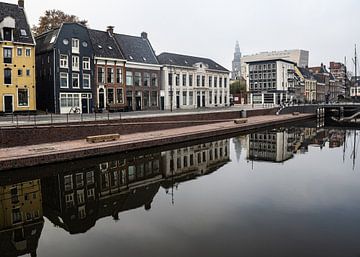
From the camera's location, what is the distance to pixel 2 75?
3288cm

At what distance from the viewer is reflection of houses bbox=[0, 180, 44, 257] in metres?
9.11

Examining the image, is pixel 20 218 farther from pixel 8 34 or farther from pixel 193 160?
pixel 8 34

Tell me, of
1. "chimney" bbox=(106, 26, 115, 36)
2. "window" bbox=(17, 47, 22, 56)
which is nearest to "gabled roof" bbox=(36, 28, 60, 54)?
"window" bbox=(17, 47, 22, 56)

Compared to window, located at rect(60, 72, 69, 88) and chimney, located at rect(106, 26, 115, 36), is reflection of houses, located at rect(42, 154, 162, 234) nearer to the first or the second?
window, located at rect(60, 72, 69, 88)

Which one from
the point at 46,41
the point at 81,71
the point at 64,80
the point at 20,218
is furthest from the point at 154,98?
the point at 20,218

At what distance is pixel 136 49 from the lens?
154 ft

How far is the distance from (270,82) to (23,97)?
5612 cm

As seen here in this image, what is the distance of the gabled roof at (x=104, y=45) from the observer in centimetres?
4109

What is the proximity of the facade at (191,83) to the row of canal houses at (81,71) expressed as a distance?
0.52 feet

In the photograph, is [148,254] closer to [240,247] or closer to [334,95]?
[240,247]

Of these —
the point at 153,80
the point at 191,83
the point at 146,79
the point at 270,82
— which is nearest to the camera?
the point at 146,79

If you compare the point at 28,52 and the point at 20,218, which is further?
the point at 28,52

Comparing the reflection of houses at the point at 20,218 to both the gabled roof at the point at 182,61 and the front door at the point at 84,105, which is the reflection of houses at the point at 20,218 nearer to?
the front door at the point at 84,105

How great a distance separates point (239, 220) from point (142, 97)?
36.6 m
